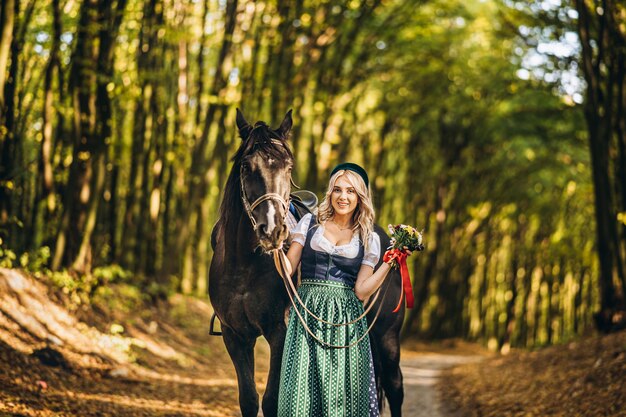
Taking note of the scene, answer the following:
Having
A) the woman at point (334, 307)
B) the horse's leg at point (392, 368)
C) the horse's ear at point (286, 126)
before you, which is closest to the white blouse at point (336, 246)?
the woman at point (334, 307)

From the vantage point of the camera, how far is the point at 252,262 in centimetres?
520

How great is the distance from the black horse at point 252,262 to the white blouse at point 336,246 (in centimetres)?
17

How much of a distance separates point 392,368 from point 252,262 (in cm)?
150

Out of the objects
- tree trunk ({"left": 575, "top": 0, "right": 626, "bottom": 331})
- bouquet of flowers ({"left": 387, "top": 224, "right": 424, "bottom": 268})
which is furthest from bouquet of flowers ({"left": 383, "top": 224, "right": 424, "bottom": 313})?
tree trunk ({"left": 575, "top": 0, "right": 626, "bottom": 331})

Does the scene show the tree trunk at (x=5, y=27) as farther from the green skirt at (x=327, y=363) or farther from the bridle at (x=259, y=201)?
the green skirt at (x=327, y=363)

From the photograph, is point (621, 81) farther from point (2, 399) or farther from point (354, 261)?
point (2, 399)

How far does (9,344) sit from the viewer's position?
7.39 m

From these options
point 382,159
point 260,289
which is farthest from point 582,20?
point 382,159

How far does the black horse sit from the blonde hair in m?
0.27

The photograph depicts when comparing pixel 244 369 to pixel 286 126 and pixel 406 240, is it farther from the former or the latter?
pixel 286 126

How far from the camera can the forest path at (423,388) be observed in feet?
30.0

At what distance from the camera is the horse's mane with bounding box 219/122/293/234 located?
4.78 metres

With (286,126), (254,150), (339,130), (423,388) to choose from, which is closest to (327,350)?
(254,150)

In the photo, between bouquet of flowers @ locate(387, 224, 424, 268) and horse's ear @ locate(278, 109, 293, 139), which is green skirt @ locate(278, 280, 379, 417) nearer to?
bouquet of flowers @ locate(387, 224, 424, 268)
